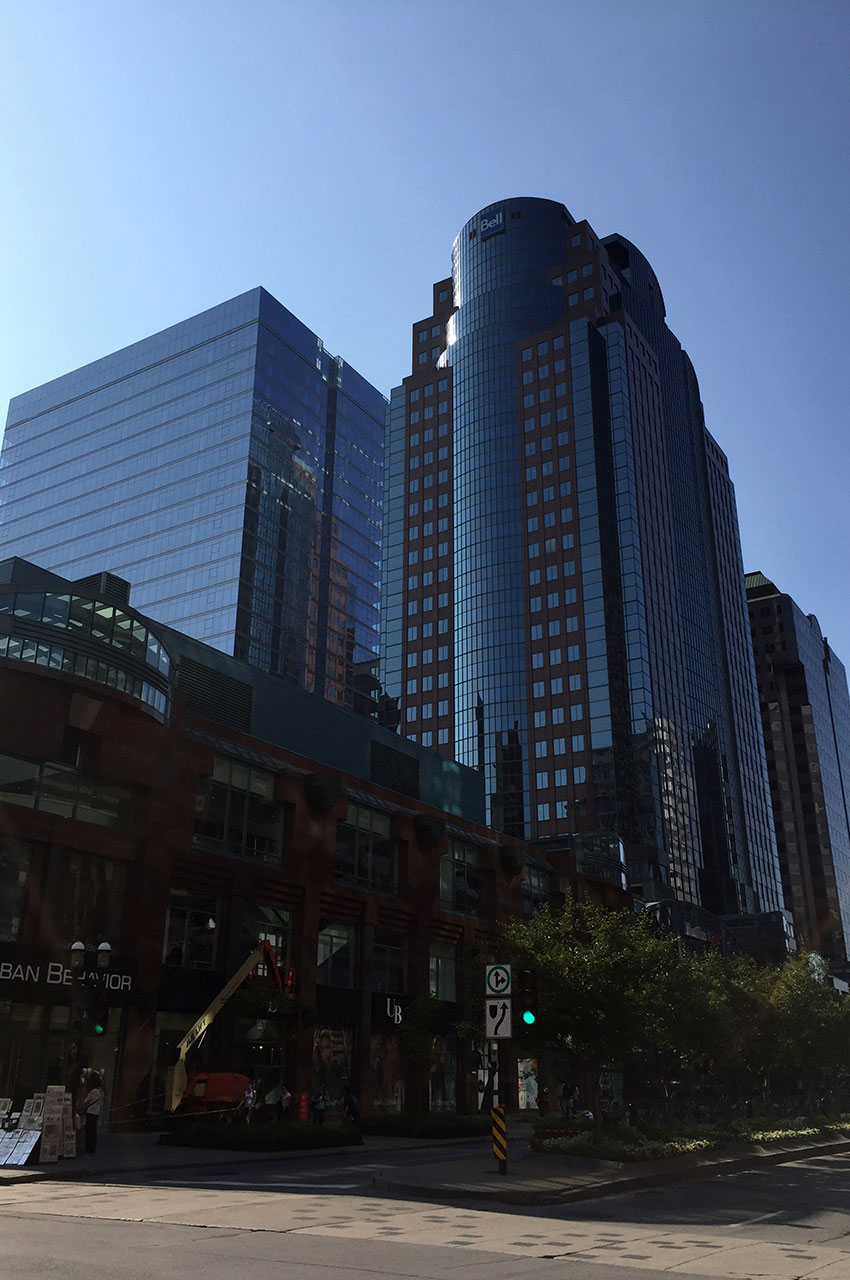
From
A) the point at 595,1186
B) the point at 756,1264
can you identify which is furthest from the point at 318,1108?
the point at 756,1264

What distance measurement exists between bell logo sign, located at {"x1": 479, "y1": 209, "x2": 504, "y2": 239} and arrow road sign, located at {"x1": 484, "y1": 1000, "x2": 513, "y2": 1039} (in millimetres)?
160241

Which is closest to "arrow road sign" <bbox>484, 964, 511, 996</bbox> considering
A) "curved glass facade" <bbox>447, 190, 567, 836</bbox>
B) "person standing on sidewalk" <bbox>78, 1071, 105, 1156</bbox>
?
"person standing on sidewalk" <bbox>78, 1071, 105, 1156</bbox>

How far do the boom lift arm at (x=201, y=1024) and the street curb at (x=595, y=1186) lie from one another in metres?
14.6

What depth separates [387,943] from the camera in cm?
5284

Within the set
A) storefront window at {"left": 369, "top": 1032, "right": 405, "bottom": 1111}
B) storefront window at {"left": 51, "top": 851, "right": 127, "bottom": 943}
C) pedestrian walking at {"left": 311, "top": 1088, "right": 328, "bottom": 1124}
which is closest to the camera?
storefront window at {"left": 51, "top": 851, "right": 127, "bottom": 943}

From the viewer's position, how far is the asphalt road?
11.3m

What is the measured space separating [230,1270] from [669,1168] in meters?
16.5

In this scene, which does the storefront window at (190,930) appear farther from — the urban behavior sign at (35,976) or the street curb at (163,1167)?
the street curb at (163,1167)

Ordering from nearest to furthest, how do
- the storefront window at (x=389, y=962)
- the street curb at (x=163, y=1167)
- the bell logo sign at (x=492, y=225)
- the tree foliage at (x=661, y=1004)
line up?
the street curb at (x=163, y=1167) < the tree foliage at (x=661, y=1004) < the storefront window at (x=389, y=962) < the bell logo sign at (x=492, y=225)

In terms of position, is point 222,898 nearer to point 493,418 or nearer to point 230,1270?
point 230,1270

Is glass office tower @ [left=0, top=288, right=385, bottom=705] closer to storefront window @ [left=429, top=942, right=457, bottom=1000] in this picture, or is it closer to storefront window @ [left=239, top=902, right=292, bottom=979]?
storefront window @ [left=429, top=942, right=457, bottom=1000]

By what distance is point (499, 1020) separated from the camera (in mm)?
21922

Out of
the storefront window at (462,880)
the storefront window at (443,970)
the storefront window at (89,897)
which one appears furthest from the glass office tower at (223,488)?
the storefront window at (89,897)

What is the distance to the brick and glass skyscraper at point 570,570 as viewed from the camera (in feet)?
428
